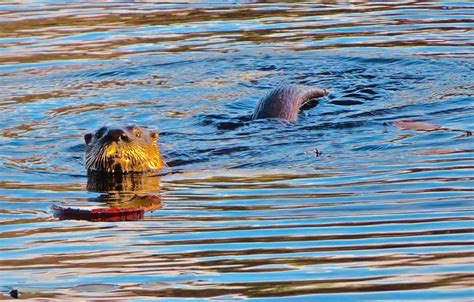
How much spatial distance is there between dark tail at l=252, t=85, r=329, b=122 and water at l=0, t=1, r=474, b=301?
0.40ft

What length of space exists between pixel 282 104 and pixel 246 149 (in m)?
1.19

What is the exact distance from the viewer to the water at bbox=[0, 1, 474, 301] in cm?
525

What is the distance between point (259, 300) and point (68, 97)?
6.79 meters

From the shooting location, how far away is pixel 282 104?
10.2 metres

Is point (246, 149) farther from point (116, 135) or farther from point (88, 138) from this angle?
point (88, 138)

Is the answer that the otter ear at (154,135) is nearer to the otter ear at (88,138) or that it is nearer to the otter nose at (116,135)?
the otter nose at (116,135)

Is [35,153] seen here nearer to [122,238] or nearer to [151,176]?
[151,176]

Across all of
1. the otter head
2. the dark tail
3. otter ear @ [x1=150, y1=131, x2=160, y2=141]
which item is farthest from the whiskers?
the dark tail

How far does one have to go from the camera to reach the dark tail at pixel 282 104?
399 inches

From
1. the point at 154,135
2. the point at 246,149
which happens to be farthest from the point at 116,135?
the point at 246,149

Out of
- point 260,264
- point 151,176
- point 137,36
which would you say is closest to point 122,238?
point 260,264

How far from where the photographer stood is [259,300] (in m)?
4.79

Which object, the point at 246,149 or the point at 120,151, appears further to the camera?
the point at 246,149

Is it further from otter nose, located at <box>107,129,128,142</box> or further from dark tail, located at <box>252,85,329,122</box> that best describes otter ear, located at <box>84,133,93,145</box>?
dark tail, located at <box>252,85,329,122</box>
